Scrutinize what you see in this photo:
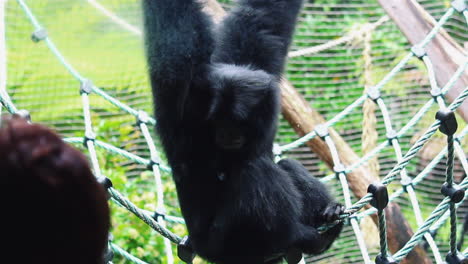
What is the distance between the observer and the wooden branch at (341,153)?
462cm

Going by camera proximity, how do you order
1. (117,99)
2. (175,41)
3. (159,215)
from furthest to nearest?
(117,99) → (159,215) → (175,41)

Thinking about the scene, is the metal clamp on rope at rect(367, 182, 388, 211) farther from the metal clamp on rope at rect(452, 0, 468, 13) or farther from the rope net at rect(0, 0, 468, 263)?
the metal clamp on rope at rect(452, 0, 468, 13)

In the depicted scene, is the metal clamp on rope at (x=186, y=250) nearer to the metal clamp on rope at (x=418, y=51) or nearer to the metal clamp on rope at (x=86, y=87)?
the metal clamp on rope at (x=86, y=87)

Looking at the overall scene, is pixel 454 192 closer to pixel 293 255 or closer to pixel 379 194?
pixel 379 194

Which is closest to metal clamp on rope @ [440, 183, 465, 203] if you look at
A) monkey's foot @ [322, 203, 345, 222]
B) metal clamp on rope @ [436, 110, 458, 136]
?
metal clamp on rope @ [436, 110, 458, 136]

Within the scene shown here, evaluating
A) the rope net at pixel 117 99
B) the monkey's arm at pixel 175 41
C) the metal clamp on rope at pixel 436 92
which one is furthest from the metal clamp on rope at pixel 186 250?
the metal clamp on rope at pixel 436 92

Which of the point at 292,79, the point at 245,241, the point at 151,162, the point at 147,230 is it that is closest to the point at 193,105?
the point at 245,241

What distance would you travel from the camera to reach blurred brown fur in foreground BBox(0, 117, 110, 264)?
3.74 ft

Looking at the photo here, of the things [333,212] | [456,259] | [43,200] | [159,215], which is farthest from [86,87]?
[43,200]

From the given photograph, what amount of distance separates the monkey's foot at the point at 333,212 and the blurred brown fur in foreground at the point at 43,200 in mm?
2186

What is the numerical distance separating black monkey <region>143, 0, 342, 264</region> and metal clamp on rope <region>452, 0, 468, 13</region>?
1.72 metres

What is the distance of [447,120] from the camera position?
300 cm

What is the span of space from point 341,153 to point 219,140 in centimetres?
226

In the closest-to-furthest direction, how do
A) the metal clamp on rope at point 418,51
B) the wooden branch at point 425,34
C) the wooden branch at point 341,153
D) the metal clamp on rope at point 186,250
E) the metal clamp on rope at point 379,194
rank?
the metal clamp on rope at point 379,194, the metal clamp on rope at point 186,250, the metal clamp on rope at point 418,51, the wooden branch at point 425,34, the wooden branch at point 341,153
